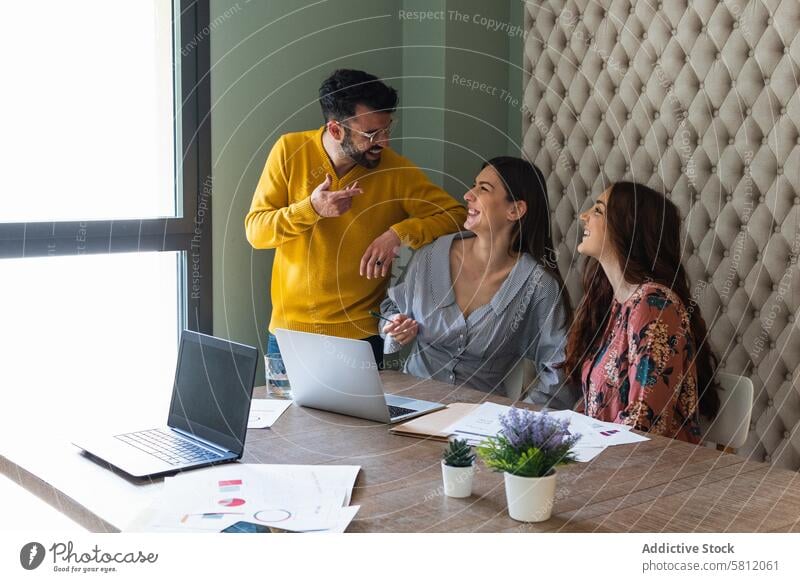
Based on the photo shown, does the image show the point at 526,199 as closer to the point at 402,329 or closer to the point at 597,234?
the point at 597,234

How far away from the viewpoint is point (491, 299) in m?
2.73

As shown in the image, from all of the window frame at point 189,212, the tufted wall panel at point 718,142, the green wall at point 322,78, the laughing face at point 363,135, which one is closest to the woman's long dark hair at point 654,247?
the tufted wall panel at point 718,142

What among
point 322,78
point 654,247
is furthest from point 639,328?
point 322,78

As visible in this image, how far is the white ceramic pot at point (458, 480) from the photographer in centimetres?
154

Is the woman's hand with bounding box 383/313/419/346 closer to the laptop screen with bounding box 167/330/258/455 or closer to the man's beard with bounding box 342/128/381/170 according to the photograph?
the man's beard with bounding box 342/128/381/170

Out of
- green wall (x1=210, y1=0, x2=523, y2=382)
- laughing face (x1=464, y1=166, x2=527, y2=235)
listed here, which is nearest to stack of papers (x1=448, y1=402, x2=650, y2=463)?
laughing face (x1=464, y1=166, x2=527, y2=235)

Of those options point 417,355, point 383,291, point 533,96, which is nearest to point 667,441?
point 417,355

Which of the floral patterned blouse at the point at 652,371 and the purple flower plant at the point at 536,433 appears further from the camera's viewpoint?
the floral patterned blouse at the point at 652,371

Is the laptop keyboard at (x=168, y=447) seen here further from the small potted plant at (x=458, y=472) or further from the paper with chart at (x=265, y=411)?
the small potted plant at (x=458, y=472)

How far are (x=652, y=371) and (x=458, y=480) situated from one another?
762 millimetres

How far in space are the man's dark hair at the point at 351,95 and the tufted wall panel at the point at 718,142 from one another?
61cm

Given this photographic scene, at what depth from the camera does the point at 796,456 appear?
2.56m

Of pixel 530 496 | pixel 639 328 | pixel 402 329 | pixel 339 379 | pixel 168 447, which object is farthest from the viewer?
pixel 402 329

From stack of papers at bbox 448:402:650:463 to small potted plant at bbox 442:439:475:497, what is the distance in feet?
0.93
